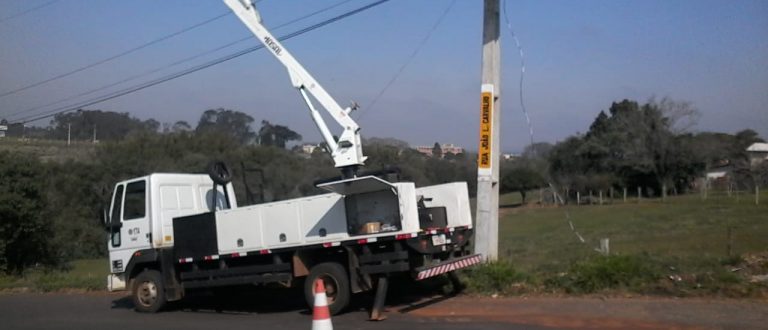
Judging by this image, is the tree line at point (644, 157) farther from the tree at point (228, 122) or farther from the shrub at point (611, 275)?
the shrub at point (611, 275)

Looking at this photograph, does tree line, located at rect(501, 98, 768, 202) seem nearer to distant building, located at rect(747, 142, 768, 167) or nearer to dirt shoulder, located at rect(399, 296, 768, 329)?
distant building, located at rect(747, 142, 768, 167)

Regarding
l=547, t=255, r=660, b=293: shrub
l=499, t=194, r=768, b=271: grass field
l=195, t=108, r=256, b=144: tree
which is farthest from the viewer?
l=195, t=108, r=256, b=144: tree

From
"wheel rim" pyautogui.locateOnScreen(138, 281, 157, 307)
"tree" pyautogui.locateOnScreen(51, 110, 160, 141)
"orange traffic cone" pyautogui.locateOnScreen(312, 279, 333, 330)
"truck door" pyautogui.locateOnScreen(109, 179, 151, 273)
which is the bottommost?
"wheel rim" pyautogui.locateOnScreen(138, 281, 157, 307)

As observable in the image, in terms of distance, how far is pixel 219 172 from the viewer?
1531 centimetres

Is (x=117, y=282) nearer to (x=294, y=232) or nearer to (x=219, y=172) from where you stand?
(x=219, y=172)

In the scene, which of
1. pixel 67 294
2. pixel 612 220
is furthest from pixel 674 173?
pixel 67 294

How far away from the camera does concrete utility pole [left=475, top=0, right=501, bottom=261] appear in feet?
47.0

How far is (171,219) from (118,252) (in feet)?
4.53

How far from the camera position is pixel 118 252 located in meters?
15.2

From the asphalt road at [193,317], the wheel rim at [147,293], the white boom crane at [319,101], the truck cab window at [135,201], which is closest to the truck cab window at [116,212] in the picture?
the truck cab window at [135,201]

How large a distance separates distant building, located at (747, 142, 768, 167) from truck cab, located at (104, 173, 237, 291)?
231 ft

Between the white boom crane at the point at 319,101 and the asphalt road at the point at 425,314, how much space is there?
8.74 ft

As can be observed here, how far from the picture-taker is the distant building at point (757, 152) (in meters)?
78.5

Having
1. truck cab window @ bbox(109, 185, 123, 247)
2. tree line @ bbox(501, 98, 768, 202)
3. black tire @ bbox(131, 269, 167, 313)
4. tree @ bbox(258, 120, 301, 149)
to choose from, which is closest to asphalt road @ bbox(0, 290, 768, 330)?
black tire @ bbox(131, 269, 167, 313)
